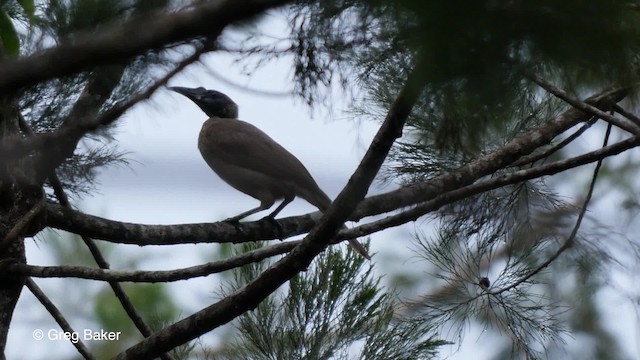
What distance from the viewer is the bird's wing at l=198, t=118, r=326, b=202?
5793 millimetres

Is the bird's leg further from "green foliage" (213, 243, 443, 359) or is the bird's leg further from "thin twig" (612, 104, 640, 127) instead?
"thin twig" (612, 104, 640, 127)

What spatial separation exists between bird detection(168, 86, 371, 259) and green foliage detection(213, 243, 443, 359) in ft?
3.10

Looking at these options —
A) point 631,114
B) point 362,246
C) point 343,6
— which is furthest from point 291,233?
point 343,6

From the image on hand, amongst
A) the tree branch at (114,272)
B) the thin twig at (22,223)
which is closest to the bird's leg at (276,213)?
the tree branch at (114,272)

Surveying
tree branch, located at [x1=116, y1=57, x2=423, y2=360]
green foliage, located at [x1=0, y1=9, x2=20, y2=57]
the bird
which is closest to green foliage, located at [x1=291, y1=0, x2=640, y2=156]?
tree branch, located at [x1=116, y1=57, x2=423, y2=360]

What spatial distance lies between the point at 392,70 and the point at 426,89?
2.59 feet

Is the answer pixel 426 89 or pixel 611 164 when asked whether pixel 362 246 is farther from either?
pixel 611 164

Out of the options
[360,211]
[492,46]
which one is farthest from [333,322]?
[492,46]

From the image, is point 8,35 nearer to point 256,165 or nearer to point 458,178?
point 458,178

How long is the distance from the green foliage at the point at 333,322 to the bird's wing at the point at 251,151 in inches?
44.9

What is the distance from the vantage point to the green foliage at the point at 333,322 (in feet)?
14.5

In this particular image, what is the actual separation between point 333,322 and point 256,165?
1.72 metres

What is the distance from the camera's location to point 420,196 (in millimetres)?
4414

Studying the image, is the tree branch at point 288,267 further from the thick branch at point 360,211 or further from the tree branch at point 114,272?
the thick branch at point 360,211
